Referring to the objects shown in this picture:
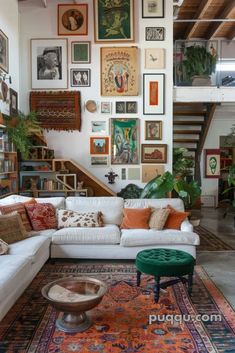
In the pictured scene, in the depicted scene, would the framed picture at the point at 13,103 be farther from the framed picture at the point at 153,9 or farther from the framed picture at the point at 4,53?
the framed picture at the point at 153,9

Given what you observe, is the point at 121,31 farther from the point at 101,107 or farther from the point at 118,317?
the point at 118,317

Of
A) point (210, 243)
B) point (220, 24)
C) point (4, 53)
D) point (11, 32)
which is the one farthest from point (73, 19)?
point (210, 243)

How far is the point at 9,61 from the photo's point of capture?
5625mm

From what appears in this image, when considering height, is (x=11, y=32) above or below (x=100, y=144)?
above

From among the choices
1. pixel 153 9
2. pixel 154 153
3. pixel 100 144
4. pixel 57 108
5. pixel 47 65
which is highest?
pixel 153 9

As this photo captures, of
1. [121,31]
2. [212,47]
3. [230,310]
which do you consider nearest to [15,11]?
[121,31]

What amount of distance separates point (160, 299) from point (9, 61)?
473cm

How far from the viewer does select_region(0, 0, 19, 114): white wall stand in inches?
211

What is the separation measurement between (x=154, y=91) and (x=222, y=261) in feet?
11.9

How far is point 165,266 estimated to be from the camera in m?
2.91

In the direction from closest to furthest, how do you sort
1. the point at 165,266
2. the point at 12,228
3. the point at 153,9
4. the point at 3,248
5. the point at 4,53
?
1. the point at 165,266
2. the point at 3,248
3. the point at 12,228
4. the point at 4,53
5. the point at 153,9

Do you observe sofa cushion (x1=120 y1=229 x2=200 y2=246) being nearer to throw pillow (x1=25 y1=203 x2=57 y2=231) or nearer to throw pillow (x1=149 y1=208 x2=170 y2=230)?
throw pillow (x1=149 y1=208 x2=170 y2=230)

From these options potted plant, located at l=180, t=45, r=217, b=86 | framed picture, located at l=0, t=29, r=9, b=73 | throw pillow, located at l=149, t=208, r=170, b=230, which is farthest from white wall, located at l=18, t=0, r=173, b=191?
throw pillow, located at l=149, t=208, r=170, b=230

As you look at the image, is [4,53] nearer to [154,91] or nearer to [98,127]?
[98,127]
